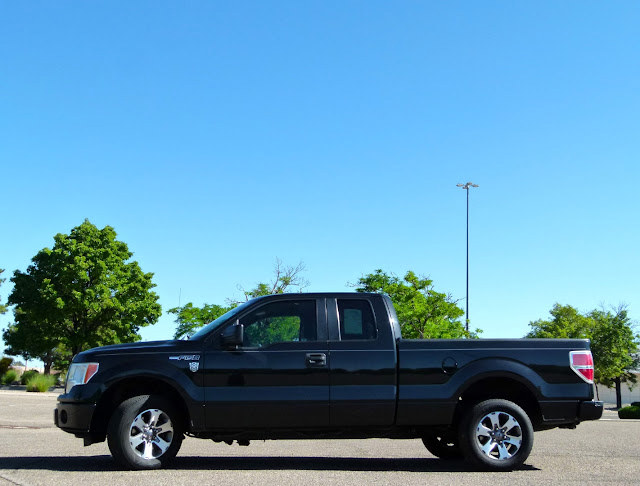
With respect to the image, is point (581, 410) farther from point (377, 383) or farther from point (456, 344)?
point (377, 383)

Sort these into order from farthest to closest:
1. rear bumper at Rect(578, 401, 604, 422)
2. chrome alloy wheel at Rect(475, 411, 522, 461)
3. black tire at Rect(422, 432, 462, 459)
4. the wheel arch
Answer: black tire at Rect(422, 432, 462, 459), the wheel arch, rear bumper at Rect(578, 401, 604, 422), chrome alloy wheel at Rect(475, 411, 522, 461)

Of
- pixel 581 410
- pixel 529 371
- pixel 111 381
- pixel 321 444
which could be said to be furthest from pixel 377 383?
pixel 321 444

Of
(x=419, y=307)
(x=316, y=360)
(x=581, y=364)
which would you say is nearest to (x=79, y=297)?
(x=419, y=307)

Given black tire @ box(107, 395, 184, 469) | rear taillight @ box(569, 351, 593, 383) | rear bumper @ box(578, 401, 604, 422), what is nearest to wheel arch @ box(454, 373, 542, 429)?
rear bumper @ box(578, 401, 604, 422)

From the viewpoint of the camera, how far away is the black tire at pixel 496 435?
7.80 meters

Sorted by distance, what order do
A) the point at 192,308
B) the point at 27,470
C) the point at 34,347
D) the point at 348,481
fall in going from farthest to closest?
the point at 34,347, the point at 192,308, the point at 27,470, the point at 348,481

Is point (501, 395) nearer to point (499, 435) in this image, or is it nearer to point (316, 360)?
point (499, 435)

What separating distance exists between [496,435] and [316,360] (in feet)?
7.28

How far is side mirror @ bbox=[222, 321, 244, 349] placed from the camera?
300 inches

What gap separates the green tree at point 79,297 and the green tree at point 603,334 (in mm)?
38411

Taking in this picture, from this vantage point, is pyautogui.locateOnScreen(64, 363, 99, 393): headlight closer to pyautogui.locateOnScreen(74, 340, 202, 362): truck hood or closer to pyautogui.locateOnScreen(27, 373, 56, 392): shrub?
pyautogui.locateOnScreen(74, 340, 202, 362): truck hood

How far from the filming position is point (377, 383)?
307 inches

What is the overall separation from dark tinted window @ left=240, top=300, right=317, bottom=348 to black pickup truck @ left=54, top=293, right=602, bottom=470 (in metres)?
0.01

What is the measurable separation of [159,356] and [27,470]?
178 cm
